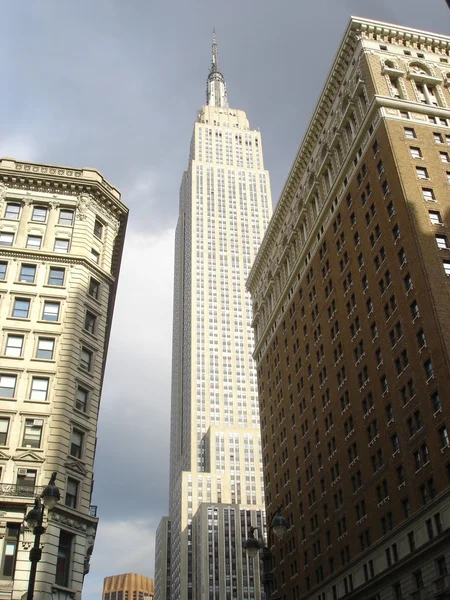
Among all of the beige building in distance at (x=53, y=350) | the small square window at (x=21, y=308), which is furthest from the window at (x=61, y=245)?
the small square window at (x=21, y=308)

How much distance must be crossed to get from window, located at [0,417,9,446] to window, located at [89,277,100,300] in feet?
45.9

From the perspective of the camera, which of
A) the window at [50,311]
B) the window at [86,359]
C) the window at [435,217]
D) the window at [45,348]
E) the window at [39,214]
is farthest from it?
the window at [435,217]

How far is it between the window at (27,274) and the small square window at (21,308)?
196 cm

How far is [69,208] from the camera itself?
60.2 meters

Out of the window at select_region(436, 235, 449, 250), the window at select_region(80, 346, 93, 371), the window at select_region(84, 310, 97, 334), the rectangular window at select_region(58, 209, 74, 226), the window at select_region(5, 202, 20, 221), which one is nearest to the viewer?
the window at select_region(80, 346, 93, 371)

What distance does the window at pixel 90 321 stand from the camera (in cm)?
5492

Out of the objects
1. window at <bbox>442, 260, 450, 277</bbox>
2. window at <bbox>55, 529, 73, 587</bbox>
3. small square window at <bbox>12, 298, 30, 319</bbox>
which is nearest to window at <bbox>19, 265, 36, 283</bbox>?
small square window at <bbox>12, 298, 30, 319</bbox>

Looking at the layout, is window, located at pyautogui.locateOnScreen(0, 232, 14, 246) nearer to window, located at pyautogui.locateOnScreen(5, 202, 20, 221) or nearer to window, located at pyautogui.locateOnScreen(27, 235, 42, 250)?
window, located at pyautogui.locateOnScreen(27, 235, 42, 250)

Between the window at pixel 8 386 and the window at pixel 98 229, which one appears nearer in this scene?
the window at pixel 8 386

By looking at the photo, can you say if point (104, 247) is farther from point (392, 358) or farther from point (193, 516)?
point (193, 516)

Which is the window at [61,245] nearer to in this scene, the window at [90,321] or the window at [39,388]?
the window at [90,321]

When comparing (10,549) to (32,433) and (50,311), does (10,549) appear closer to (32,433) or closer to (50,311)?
(32,433)

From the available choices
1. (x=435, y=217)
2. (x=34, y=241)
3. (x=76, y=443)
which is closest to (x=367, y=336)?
(x=435, y=217)

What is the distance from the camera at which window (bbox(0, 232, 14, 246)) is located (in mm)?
57062
